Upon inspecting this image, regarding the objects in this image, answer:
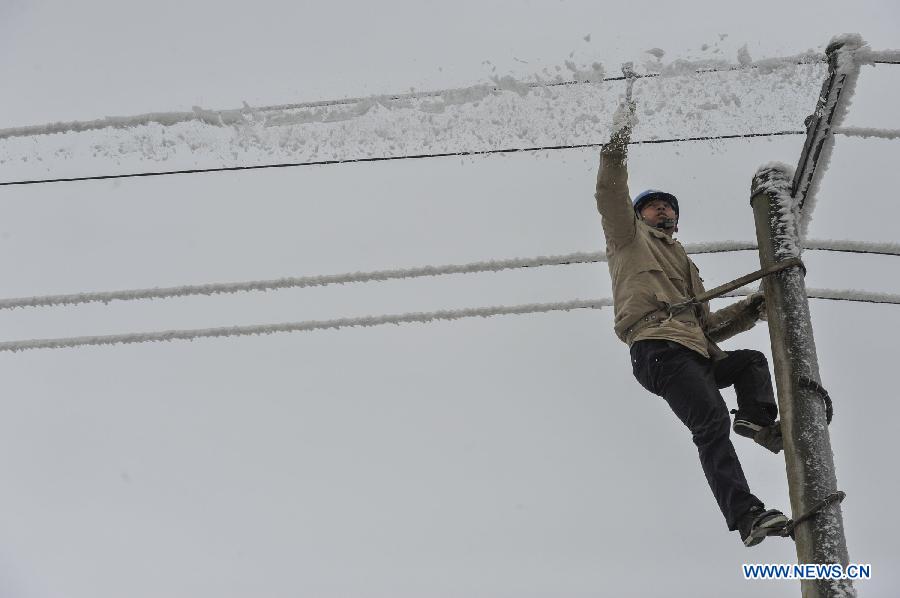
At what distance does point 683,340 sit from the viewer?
365 cm

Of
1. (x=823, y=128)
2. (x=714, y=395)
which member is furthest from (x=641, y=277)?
(x=823, y=128)

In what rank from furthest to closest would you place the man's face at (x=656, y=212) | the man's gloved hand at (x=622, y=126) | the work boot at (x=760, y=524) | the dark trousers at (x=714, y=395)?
the man's face at (x=656, y=212) → the man's gloved hand at (x=622, y=126) → the dark trousers at (x=714, y=395) → the work boot at (x=760, y=524)

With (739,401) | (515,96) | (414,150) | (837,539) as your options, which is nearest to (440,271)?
(414,150)

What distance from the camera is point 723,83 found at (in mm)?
3717

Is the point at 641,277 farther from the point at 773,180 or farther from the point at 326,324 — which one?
the point at 326,324

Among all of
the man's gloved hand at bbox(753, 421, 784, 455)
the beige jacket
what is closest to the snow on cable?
the beige jacket

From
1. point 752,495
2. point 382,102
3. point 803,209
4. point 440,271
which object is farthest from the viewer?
point 440,271

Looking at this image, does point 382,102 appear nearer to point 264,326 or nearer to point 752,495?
point 264,326

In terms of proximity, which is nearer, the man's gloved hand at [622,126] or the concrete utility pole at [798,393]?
the concrete utility pole at [798,393]

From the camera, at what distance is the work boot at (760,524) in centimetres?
304

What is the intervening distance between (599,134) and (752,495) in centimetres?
154

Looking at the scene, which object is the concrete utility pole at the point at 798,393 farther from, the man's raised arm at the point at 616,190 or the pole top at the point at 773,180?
the man's raised arm at the point at 616,190

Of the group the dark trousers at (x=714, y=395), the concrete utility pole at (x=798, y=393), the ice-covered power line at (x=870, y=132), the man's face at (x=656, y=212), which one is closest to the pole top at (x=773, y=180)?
the concrete utility pole at (x=798, y=393)

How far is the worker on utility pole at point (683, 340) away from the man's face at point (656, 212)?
0.52 ft
